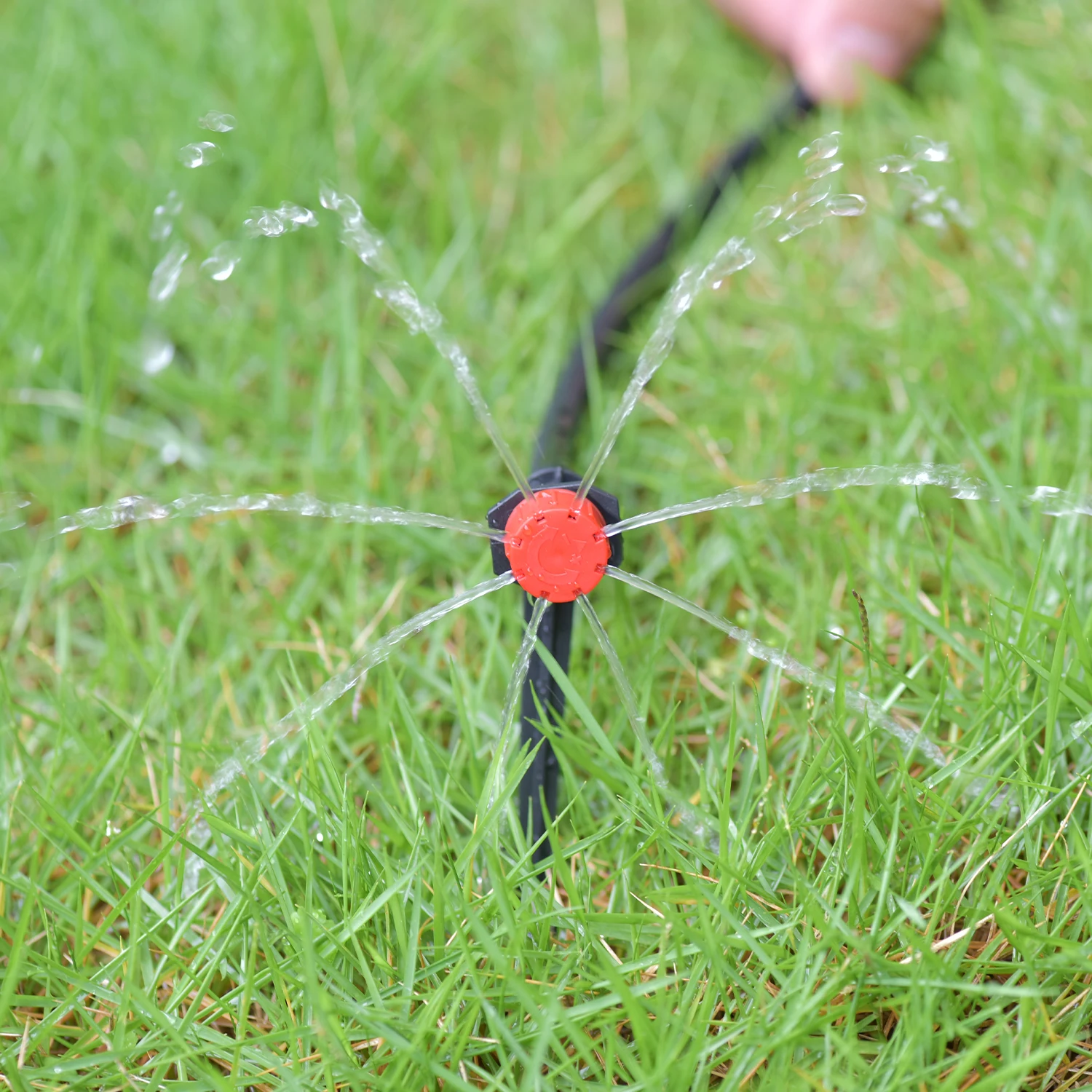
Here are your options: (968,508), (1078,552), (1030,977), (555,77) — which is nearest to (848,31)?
(555,77)

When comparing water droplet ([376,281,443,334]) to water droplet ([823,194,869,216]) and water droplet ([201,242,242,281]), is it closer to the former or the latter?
water droplet ([201,242,242,281])

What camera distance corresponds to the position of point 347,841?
0.83 metres

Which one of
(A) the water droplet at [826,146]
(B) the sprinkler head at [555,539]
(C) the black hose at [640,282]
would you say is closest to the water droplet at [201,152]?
(C) the black hose at [640,282]

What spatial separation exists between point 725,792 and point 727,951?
123 mm

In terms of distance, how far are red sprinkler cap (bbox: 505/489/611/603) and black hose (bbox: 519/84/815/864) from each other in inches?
2.4

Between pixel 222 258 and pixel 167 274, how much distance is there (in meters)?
0.08

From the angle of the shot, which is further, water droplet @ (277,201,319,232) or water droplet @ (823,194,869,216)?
water droplet @ (277,201,319,232)

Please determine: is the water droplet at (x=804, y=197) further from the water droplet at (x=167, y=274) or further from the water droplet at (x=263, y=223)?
the water droplet at (x=167, y=274)

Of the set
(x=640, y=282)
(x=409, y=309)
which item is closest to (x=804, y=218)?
(x=640, y=282)

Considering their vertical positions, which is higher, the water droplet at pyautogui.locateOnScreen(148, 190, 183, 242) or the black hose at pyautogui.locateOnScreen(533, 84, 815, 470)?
the water droplet at pyautogui.locateOnScreen(148, 190, 183, 242)

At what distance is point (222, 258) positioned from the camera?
4.87 ft

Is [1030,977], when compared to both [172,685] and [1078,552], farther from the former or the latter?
[172,685]

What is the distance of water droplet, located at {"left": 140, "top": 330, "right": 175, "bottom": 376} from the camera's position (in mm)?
1383

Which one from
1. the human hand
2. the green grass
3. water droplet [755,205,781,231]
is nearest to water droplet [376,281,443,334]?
the green grass
